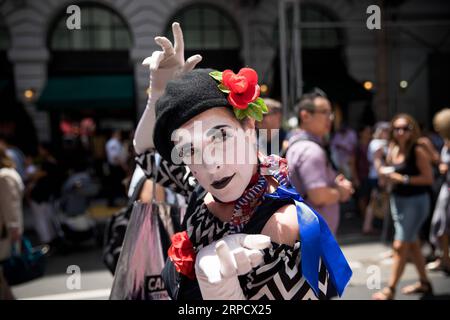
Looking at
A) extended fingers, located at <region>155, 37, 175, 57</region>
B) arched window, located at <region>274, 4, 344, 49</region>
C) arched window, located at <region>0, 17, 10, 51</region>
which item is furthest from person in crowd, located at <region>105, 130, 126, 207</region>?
extended fingers, located at <region>155, 37, 175, 57</region>

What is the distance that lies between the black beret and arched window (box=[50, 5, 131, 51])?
42.7 feet

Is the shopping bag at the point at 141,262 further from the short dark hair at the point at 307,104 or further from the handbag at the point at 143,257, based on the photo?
the short dark hair at the point at 307,104

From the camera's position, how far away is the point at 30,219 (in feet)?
34.1

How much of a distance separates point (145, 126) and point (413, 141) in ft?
11.3

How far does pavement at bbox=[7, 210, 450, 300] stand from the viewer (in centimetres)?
495

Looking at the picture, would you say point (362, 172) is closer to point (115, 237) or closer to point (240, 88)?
point (115, 237)

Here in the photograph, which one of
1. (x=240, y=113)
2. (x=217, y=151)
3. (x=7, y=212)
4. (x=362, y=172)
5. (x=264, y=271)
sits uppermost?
(x=240, y=113)

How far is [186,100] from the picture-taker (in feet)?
5.41

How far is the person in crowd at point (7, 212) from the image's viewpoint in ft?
14.1

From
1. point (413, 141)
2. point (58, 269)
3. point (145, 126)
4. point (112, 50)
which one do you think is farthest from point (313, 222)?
point (112, 50)

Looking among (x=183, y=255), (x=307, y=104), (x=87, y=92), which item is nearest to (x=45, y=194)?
(x=307, y=104)

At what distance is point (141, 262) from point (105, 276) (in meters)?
3.91

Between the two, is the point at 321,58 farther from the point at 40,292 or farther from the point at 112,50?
the point at 40,292

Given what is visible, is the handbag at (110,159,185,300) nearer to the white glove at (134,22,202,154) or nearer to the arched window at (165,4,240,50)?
the white glove at (134,22,202,154)
